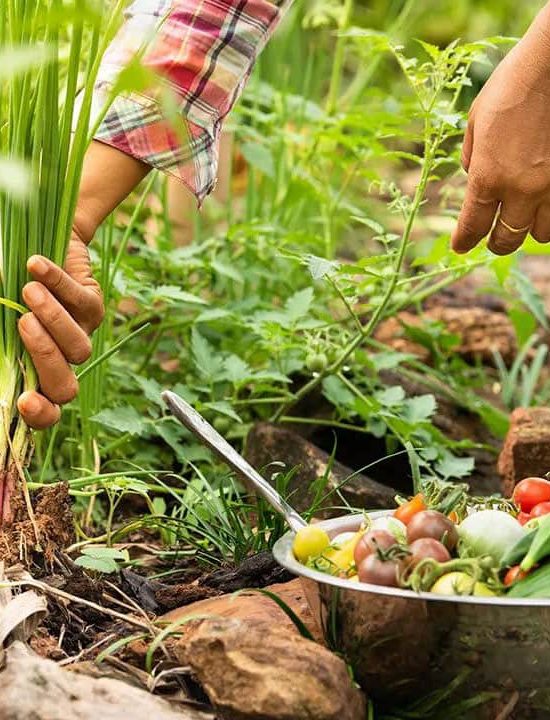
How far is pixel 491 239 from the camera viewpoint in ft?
6.40

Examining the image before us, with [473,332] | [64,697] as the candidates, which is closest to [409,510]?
[64,697]

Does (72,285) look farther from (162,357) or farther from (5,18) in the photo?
(162,357)

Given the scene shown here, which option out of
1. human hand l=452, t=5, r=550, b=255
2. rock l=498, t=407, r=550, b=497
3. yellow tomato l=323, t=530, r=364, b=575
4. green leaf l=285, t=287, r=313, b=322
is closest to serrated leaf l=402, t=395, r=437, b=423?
rock l=498, t=407, r=550, b=497

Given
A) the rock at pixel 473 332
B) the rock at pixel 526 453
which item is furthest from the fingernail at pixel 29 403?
the rock at pixel 473 332

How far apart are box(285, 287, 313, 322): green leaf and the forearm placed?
65 centimetres

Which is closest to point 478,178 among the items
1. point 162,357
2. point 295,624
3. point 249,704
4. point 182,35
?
point 182,35

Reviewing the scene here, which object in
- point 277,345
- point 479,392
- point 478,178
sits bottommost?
point 479,392

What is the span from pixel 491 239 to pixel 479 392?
5.09ft

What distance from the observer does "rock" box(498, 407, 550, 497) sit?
2393 millimetres

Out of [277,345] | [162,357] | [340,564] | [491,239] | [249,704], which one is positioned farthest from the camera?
[162,357]

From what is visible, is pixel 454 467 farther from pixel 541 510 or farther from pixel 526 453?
pixel 541 510

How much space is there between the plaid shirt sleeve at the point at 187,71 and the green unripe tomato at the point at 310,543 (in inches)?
26.8

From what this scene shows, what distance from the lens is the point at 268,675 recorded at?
1241 mm

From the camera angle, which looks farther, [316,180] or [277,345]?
[316,180]
